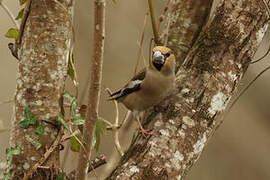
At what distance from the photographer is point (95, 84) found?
1744 millimetres

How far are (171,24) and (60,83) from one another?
102cm

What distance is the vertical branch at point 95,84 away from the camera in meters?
1.68

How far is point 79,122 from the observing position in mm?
2215

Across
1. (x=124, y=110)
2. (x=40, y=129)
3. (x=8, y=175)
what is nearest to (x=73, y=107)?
(x=40, y=129)

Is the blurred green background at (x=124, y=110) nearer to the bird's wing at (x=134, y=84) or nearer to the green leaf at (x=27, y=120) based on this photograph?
the bird's wing at (x=134, y=84)

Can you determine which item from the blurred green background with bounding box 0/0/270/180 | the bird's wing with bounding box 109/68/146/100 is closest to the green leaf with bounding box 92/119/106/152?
the bird's wing with bounding box 109/68/146/100

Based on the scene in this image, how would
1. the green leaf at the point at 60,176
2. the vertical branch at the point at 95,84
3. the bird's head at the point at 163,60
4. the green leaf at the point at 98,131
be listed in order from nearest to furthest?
the vertical branch at the point at 95,84 < the green leaf at the point at 60,176 < the green leaf at the point at 98,131 < the bird's head at the point at 163,60

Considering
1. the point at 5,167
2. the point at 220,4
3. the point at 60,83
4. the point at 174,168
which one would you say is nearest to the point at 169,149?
the point at 174,168

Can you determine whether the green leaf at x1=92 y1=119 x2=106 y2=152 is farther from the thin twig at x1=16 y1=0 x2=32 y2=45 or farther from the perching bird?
the thin twig at x1=16 y1=0 x2=32 y2=45

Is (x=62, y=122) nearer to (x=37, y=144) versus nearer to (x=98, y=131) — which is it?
(x=37, y=144)

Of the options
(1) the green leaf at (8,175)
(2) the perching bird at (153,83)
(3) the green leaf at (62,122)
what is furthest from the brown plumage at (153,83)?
(1) the green leaf at (8,175)

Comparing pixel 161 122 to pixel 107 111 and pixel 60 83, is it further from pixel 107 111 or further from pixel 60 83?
pixel 107 111

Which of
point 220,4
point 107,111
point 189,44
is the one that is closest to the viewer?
point 220,4

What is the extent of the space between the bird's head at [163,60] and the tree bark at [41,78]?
25.0 inches
